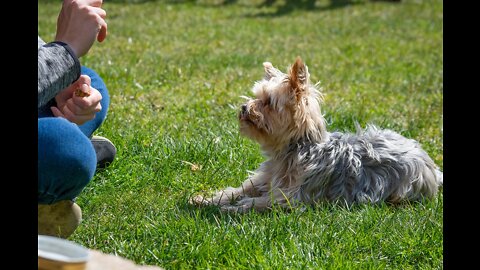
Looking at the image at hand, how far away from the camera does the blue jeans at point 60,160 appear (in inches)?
110

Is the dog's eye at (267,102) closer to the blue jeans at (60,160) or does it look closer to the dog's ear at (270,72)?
the dog's ear at (270,72)

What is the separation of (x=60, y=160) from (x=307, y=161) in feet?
7.01

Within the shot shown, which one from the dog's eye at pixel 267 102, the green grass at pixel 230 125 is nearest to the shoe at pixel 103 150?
the green grass at pixel 230 125

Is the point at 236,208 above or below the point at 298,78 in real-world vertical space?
below

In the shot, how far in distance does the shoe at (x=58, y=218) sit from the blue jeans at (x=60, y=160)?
0.22 m

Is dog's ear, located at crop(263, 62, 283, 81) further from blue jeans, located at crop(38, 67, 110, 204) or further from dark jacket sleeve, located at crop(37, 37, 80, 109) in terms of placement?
blue jeans, located at crop(38, 67, 110, 204)

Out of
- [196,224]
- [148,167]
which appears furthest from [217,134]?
[196,224]

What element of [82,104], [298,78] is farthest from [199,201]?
[82,104]

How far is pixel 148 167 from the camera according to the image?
16.0 ft

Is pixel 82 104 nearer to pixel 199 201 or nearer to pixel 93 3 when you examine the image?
pixel 93 3

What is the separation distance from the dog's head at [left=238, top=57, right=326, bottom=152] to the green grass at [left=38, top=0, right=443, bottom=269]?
460 mm

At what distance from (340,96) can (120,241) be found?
14.0ft

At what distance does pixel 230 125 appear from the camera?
5.82 meters
